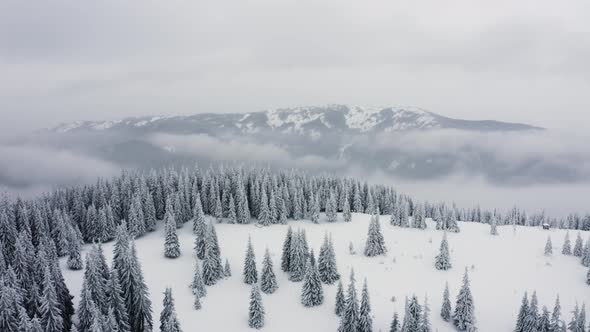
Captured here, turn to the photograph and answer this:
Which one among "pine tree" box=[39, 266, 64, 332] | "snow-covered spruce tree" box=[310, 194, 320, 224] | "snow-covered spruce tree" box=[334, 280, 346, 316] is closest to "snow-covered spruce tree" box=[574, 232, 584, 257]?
"snow-covered spruce tree" box=[334, 280, 346, 316]

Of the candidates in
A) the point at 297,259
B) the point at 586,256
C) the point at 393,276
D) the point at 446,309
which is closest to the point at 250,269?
the point at 297,259

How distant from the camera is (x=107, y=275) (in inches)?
2039

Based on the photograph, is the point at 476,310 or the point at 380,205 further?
the point at 380,205

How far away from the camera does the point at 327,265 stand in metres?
69.0

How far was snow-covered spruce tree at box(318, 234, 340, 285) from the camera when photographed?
226 feet

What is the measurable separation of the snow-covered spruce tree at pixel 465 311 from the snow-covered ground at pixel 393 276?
92.4 inches

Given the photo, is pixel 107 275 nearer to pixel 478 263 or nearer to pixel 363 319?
pixel 363 319

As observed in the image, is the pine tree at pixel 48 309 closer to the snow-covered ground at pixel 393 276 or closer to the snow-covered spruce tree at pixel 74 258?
the snow-covered ground at pixel 393 276

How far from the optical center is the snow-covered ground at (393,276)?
58.6 metres

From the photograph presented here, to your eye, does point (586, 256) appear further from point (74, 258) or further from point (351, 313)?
point (74, 258)

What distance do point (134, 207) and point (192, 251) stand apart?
90.4 feet

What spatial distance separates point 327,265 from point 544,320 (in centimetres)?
3591

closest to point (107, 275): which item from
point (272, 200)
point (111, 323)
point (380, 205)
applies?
point (111, 323)

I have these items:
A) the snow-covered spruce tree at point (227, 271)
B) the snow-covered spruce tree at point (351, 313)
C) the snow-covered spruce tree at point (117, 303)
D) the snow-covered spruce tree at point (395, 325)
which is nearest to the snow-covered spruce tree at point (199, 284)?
the snow-covered spruce tree at point (227, 271)
